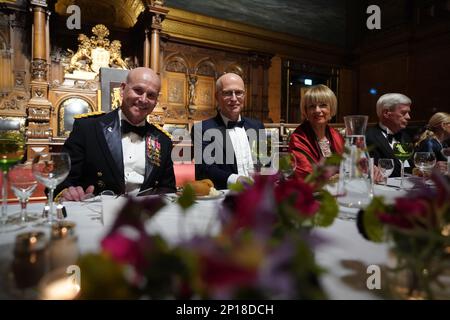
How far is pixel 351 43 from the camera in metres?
8.78

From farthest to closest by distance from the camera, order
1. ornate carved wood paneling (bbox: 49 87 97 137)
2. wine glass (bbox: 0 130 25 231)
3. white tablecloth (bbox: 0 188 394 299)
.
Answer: ornate carved wood paneling (bbox: 49 87 97 137) → wine glass (bbox: 0 130 25 231) → white tablecloth (bbox: 0 188 394 299)

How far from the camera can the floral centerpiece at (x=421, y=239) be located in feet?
1.42

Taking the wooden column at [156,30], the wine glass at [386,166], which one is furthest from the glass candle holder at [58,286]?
the wooden column at [156,30]

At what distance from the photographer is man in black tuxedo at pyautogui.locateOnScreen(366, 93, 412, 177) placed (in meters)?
2.57

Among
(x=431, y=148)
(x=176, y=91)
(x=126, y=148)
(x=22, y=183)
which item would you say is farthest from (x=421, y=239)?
(x=176, y=91)

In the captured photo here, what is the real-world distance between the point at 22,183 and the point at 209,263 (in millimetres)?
874

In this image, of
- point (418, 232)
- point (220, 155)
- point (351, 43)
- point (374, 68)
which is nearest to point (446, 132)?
point (220, 155)

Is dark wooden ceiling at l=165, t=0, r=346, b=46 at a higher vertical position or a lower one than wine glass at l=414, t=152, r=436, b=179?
higher

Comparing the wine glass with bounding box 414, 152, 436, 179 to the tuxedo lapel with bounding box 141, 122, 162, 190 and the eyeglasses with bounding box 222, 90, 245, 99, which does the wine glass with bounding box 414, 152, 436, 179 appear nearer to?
the eyeglasses with bounding box 222, 90, 245, 99

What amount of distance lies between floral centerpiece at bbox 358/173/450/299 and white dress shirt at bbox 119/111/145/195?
1.62 metres

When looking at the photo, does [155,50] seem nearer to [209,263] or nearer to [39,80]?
[39,80]

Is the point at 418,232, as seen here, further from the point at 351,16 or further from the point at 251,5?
the point at 351,16

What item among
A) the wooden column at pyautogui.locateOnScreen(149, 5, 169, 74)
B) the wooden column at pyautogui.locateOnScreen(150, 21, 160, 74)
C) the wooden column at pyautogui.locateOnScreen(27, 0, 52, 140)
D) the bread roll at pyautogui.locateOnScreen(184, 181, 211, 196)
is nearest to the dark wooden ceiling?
the wooden column at pyautogui.locateOnScreen(149, 5, 169, 74)
